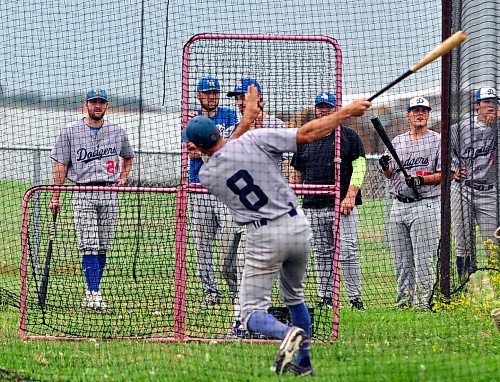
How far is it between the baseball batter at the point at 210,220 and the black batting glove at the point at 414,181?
218 cm

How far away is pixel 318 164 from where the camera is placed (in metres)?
9.82

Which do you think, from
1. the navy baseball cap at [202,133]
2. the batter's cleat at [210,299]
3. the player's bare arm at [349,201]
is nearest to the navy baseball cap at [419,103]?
the player's bare arm at [349,201]

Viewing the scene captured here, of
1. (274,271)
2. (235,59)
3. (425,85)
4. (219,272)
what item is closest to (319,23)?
(235,59)

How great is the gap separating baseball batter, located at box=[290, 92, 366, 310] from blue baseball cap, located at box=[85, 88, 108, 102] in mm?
2102

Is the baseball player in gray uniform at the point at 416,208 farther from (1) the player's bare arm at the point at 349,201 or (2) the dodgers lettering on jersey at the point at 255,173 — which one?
(2) the dodgers lettering on jersey at the point at 255,173

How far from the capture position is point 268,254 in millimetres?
7125

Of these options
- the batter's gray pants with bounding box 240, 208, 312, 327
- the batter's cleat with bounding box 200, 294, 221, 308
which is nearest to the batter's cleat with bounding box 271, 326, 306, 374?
the batter's gray pants with bounding box 240, 208, 312, 327

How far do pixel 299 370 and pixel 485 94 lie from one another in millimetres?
4387

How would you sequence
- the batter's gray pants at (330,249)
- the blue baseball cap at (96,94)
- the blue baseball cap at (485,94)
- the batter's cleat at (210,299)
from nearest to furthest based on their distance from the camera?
the batter's gray pants at (330,249) → the batter's cleat at (210,299) → the blue baseball cap at (485,94) → the blue baseball cap at (96,94)

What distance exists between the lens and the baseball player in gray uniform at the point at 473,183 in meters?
10.3

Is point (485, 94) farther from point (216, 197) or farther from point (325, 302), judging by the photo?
point (216, 197)

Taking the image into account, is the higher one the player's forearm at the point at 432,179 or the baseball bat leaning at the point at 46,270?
the player's forearm at the point at 432,179

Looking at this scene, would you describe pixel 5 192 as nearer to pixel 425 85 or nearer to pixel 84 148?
pixel 84 148

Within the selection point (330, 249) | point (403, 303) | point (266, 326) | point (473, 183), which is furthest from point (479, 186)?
point (266, 326)
